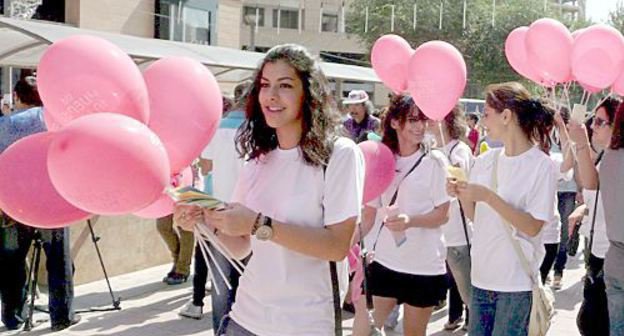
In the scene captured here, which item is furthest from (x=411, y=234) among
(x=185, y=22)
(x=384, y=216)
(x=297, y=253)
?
(x=185, y=22)

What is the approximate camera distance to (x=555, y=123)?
13.1 feet

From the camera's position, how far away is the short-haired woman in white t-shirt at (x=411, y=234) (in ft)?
14.0

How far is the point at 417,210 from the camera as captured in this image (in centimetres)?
433

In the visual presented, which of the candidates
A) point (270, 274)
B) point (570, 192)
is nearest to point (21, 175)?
point (270, 274)

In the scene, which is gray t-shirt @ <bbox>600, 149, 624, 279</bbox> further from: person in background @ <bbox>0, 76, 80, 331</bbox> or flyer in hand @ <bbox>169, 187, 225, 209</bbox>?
person in background @ <bbox>0, 76, 80, 331</bbox>

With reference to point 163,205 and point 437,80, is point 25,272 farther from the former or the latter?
point 163,205

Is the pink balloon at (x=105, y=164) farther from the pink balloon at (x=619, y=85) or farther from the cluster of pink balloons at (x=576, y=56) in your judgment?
the pink balloon at (x=619, y=85)

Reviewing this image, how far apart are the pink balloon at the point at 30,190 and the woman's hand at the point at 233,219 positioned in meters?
0.52

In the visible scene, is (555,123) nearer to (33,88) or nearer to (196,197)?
(196,197)

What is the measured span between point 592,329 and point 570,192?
4100 mm

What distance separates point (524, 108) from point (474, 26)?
122 ft

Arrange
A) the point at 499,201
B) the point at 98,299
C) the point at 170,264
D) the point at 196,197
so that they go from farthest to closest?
the point at 170,264 → the point at 98,299 → the point at 499,201 → the point at 196,197

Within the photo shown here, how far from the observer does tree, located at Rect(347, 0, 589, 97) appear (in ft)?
129

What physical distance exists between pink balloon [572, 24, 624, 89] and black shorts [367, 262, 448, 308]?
1.57 metres
